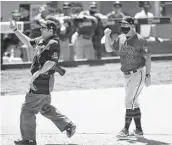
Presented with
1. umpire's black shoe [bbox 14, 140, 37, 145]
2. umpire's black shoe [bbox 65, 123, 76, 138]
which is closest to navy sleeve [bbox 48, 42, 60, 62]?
umpire's black shoe [bbox 65, 123, 76, 138]

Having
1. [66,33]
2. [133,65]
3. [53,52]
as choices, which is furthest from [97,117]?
[66,33]

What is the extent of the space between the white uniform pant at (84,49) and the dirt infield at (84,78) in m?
0.46

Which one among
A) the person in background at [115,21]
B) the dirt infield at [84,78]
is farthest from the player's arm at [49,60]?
the person in background at [115,21]

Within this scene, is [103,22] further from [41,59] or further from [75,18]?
[41,59]

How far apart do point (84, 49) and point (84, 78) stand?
7.84 ft

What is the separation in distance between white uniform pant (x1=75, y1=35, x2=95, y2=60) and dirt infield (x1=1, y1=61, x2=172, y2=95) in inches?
Result: 18.0

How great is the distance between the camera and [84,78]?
40.3 ft

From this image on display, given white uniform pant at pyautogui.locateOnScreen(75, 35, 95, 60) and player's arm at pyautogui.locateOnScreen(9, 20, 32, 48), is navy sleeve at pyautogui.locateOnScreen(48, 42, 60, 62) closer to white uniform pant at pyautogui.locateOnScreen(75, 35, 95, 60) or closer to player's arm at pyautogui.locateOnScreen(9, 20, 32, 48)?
player's arm at pyautogui.locateOnScreen(9, 20, 32, 48)

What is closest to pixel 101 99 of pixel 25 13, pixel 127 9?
pixel 25 13

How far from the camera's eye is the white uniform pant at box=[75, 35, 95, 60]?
14453 millimetres

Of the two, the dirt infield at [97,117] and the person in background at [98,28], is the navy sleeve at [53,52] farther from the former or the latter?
the person in background at [98,28]

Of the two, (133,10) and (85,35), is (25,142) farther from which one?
(133,10)

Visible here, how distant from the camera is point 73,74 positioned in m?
12.9

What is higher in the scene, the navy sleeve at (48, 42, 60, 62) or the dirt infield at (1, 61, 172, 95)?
the navy sleeve at (48, 42, 60, 62)
